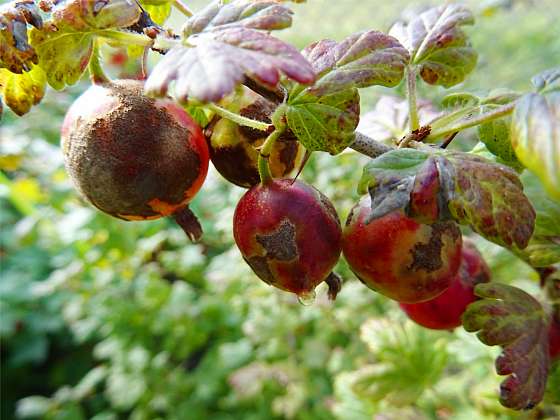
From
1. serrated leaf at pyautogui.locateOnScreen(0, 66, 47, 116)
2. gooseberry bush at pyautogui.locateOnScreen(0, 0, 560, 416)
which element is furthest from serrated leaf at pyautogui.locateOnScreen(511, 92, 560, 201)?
serrated leaf at pyautogui.locateOnScreen(0, 66, 47, 116)

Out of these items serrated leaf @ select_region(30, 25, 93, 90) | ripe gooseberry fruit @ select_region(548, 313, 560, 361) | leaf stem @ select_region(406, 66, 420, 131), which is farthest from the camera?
ripe gooseberry fruit @ select_region(548, 313, 560, 361)

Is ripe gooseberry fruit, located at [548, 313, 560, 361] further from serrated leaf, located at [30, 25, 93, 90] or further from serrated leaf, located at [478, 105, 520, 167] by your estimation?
serrated leaf, located at [30, 25, 93, 90]

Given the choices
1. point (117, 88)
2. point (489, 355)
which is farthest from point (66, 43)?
point (489, 355)

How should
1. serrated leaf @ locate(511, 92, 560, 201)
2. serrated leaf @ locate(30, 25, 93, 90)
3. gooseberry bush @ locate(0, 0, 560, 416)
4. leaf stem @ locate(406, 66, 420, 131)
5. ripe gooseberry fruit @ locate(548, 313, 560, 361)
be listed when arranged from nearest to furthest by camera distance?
serrated leaf @ locate(511, 92, 560, 201) < gooseberry bush @ locate(0, 0, 560, 416) < serrated leaf @ locate(30, 25, 93, 90) < leaf stem @ locate(406, 66, 420, 131) < ripe gooseberry fruit @ locate(548, 313, 560, 361)

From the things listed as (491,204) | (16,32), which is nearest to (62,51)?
(16,32)

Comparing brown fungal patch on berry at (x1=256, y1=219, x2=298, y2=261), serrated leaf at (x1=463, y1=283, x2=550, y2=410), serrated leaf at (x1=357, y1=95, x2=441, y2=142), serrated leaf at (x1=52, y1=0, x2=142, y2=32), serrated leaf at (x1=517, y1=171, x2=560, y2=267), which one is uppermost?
serrated leaf at (x1=52, y1=0, x2=142, y2=32)

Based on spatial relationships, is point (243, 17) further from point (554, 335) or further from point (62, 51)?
point (554, 335)

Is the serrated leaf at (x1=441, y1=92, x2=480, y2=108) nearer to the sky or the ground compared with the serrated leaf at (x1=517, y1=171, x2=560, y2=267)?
nearer to the sky
